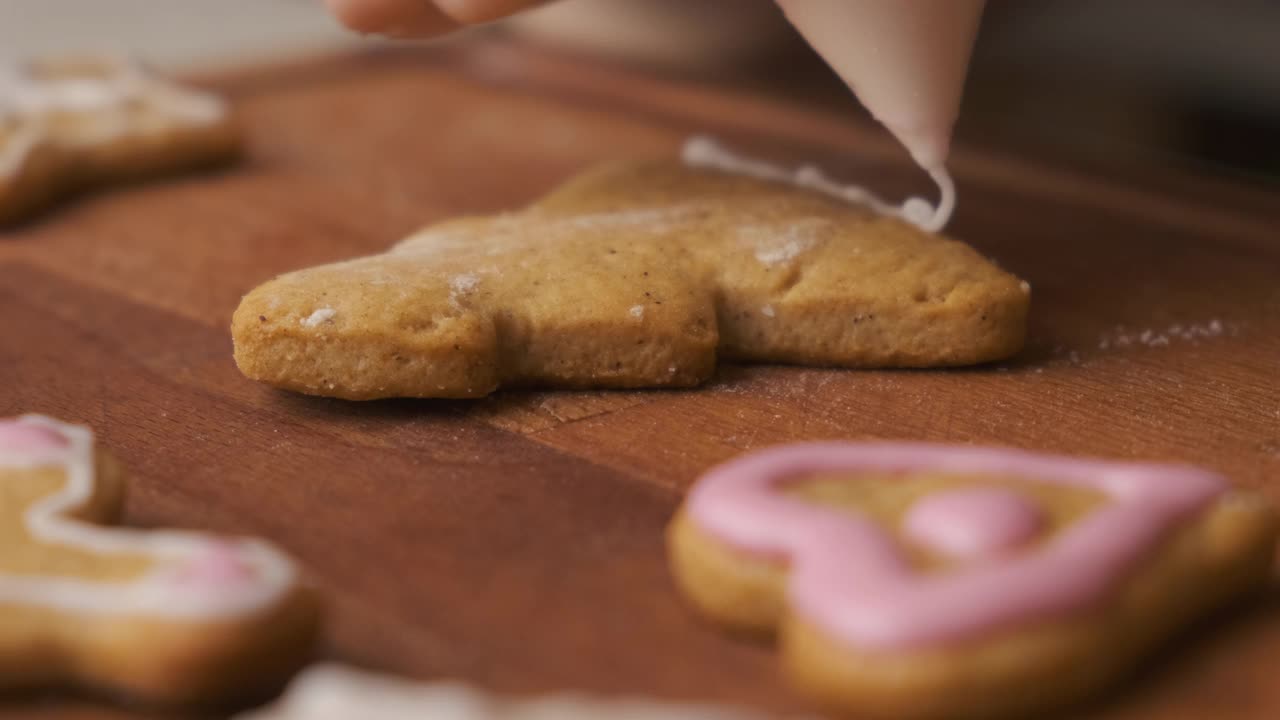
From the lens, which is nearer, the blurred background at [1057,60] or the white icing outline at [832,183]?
the white icing outline at [832,183]

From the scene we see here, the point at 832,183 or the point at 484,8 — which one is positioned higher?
the point at 484,8

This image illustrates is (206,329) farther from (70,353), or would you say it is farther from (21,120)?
(21,120)

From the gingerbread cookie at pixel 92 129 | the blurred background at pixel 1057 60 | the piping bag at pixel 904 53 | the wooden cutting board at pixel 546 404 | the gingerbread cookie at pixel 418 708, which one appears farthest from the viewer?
the blurred background at pixel 1057 60

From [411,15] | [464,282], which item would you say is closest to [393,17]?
[411,15]

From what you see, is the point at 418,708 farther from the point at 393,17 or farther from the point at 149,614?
the point at 393,17

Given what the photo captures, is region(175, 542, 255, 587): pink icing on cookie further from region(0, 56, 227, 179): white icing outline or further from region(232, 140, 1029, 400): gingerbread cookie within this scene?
region(0, 56, 227, 179): white icing outline

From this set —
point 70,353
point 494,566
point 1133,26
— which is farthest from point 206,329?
point 1133,26

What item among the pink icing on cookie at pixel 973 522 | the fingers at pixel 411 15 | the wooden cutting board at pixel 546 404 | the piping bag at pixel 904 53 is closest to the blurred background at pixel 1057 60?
the wooden cutting board at pixel 546 404

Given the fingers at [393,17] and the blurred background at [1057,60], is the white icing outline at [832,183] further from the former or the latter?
the blurred background at [1057,60]
